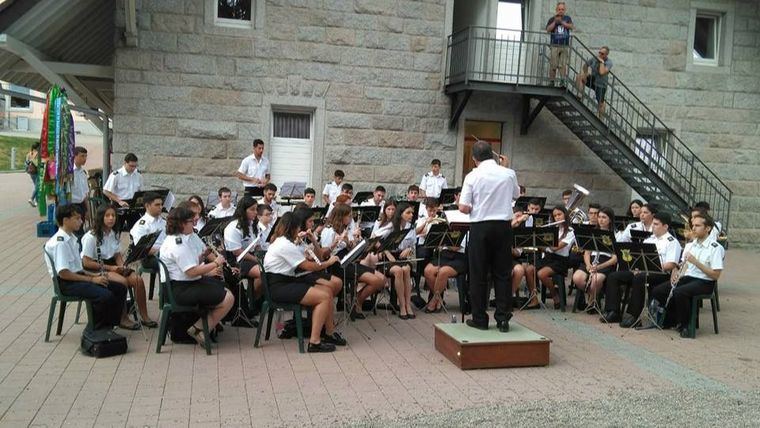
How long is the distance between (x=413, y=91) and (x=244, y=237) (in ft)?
25.6

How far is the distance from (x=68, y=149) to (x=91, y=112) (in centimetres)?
452

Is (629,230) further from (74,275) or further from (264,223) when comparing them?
(74,275)

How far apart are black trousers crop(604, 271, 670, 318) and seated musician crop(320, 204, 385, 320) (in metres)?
2.98

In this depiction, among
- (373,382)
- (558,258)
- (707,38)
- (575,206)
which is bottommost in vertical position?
(373,382)

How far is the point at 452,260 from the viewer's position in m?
9.16

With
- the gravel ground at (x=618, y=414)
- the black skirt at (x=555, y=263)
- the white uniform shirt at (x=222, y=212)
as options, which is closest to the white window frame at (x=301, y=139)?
the white uniform shirt at (x=222, y=212)

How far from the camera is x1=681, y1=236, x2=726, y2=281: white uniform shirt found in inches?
322

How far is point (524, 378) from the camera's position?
6320mm

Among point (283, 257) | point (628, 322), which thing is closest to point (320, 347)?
point (283, 257)

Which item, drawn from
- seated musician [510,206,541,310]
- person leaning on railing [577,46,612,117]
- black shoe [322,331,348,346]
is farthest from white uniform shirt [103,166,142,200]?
person leaning on railing [577,46,612,117]

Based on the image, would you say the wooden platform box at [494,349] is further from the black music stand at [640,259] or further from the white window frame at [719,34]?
the white window frame at [719,34]

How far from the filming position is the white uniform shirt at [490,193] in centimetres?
682

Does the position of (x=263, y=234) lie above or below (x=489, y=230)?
below

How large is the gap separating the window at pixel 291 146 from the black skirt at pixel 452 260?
21.0ft
